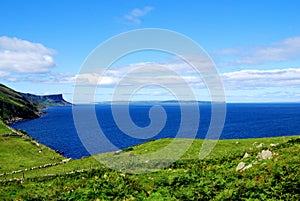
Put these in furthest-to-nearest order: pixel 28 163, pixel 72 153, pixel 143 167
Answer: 1. pixel 72 153
2. pixel 28 163
3. pixel 143 167

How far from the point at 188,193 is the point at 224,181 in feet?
12.3

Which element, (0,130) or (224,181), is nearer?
(224,181)

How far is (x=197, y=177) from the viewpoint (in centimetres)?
2188

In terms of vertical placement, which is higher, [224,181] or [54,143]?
[224,181]

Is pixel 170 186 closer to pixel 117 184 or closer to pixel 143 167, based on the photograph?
pixel 117 184

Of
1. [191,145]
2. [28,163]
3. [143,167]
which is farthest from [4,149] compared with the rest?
[143,167]

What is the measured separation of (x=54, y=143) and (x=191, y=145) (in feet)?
325

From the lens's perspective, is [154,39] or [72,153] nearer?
[154,39]

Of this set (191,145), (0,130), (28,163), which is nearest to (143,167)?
(191,145)

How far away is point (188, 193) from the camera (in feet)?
59.2

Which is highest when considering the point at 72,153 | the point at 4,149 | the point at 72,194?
the point at 72,194

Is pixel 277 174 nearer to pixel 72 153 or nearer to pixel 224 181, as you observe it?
pixel 224 181

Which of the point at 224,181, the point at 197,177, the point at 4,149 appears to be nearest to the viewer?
the point at 224,181

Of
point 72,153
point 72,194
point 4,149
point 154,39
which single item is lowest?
point 72,153
